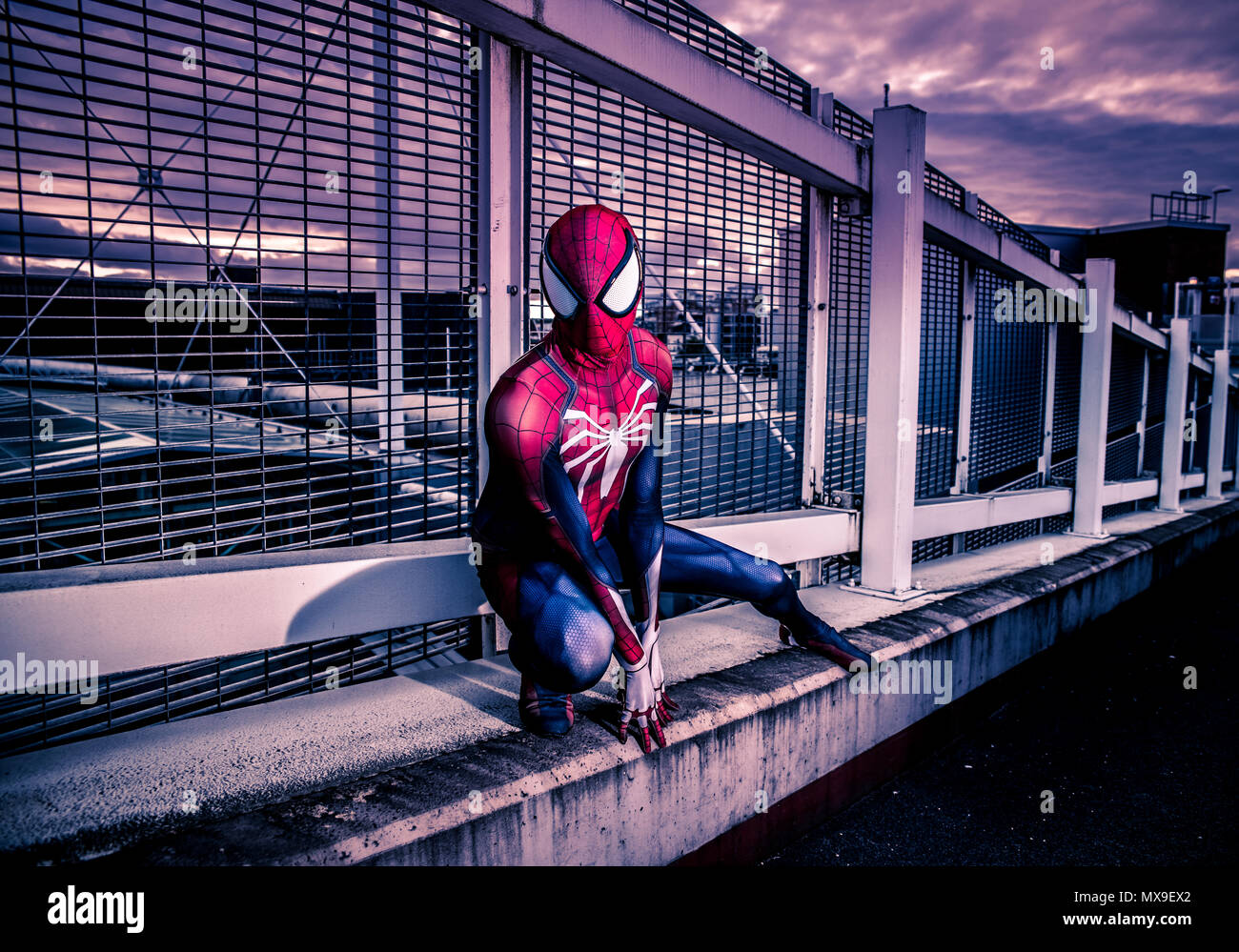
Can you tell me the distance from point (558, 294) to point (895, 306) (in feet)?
7.19

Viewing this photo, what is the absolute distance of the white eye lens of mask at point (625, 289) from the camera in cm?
246

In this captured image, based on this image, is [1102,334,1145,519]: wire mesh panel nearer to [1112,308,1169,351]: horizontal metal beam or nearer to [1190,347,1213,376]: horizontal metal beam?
[1190,347,1213,376]: horizontal metal beam

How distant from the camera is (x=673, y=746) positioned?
2.69m

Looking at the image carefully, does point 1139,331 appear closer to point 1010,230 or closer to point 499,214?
point 1010,230

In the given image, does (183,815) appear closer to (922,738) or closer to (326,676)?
(326,676)

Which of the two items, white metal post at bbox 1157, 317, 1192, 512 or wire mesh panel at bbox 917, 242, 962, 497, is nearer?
wire mesh panel at bbox 917, 242, 962, 497

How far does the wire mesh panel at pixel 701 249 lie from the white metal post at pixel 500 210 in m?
0.14

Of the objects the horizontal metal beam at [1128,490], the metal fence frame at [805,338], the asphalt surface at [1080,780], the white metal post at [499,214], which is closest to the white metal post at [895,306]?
the metal fence frame at [805,338]

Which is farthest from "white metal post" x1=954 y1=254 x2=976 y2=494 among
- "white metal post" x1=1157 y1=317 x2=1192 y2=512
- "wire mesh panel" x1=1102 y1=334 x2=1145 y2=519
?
"wire mesh panel" x1=1102 y1=334 x2=1145 y2=519

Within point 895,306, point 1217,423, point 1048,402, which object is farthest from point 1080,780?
point 1217,423

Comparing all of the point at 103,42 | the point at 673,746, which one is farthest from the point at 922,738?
the point at 103,42

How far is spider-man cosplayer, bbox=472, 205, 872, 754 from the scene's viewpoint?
8.13 feet

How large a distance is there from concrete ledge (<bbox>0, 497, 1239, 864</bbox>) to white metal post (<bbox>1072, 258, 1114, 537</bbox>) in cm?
312

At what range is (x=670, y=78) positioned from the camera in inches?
128
